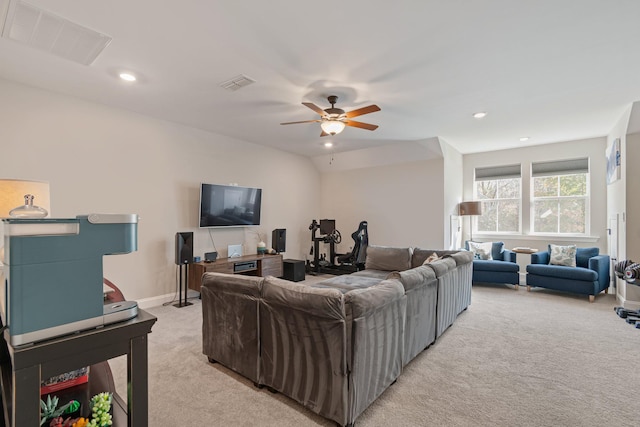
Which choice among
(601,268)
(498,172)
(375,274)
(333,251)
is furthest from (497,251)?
(333,251)

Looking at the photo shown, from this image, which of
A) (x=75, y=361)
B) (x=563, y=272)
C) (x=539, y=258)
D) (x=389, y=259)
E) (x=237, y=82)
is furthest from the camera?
(x=539, y=258)

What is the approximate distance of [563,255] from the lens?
17.5 feet

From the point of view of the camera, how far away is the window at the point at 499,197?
6.51 metres

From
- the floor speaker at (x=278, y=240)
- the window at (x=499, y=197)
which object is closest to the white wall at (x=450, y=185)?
the window at (x=499, y=197)

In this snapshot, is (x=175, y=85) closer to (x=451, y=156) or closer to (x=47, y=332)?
(x=47, y=332)

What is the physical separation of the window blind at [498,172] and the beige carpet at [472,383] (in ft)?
11.6

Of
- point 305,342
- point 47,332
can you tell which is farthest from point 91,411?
point 305,342

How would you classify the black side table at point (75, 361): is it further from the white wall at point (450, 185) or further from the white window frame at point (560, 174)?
the white window frame at point (560, 174)

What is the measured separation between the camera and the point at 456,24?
2.31 meters

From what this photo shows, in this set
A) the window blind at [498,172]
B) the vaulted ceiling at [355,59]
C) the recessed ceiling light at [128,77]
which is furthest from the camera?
the window blind at [498,172]

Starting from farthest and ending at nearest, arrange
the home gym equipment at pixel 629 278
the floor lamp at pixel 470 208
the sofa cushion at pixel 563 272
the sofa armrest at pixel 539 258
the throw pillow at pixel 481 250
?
the floor lamp at pixel 470 208
the throw pillow at pixel 481 250
the sofa armrest at pixel 539 258
the sofa cushion at pixel 563 272
the home gym equipment at pixel 629 278

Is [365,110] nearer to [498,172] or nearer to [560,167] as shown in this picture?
[498,172]

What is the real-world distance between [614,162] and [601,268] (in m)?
1.68

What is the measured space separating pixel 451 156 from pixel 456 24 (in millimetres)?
4349
